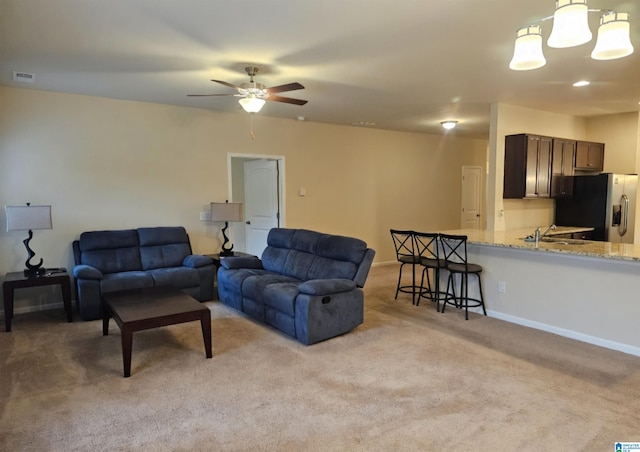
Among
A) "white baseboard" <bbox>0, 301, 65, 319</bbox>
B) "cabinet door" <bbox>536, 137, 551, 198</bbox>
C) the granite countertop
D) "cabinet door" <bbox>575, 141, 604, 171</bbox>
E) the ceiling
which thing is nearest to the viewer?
the ceiling

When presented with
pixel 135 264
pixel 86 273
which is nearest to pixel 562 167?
pixel 135 264

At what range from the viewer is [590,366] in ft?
10.6

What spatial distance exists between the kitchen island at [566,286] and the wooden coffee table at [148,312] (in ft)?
9.80

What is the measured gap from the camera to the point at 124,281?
450 centimetres

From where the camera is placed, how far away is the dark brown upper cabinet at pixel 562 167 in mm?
5680

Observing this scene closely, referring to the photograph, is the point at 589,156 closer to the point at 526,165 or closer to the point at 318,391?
the point at 526,165

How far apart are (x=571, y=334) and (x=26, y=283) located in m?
5.46

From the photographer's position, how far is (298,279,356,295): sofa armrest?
12.1 feet

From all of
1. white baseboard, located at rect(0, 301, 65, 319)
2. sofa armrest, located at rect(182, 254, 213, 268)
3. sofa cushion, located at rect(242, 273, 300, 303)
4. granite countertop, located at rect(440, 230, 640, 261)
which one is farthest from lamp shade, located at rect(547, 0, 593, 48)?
white baseboard, located at rect(0, 301, 65, 319)

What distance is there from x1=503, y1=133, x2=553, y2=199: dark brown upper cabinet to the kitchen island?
96cm

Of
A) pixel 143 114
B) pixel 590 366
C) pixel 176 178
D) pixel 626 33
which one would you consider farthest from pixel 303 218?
pixel 626 33

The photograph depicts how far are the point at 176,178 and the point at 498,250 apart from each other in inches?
166

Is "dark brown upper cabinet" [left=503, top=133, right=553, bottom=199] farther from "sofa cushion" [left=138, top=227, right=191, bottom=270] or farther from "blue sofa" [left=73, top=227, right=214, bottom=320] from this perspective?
"sofa cushion" [left=138, top=227, right=191, bottom=270]

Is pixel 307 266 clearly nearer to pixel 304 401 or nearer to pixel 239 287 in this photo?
pixel 239 287
